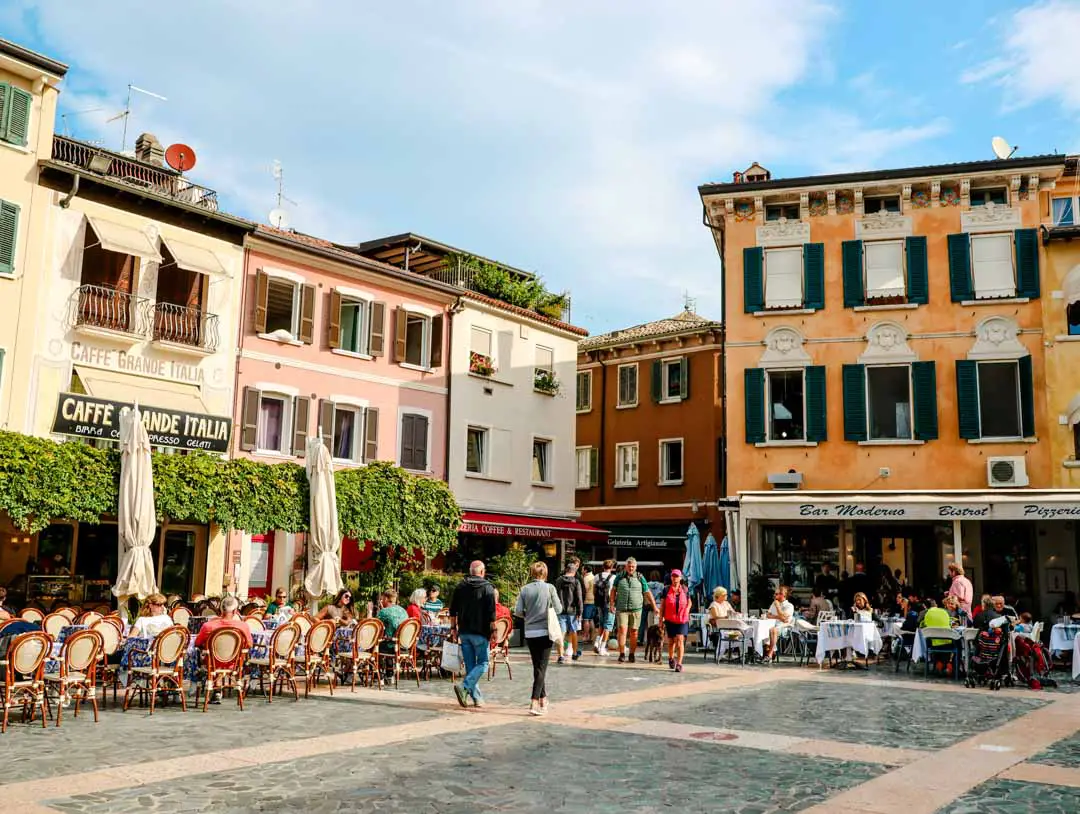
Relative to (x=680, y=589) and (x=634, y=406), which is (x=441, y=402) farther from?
(x=680, y=589)

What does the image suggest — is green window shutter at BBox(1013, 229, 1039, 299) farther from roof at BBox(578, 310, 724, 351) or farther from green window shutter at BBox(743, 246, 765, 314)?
roof at BBox(578, 310, 724, 351)

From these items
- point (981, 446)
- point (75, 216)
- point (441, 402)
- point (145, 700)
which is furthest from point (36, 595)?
point (981, 446)

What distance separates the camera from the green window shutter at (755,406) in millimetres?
25172

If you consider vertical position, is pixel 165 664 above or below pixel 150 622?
below

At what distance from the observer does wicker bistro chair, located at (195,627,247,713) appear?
12.0 metres

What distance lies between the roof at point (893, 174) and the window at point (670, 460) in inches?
447

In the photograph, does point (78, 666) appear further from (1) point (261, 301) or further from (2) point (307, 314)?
(2) point (307, 314)

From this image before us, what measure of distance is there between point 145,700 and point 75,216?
12716mm

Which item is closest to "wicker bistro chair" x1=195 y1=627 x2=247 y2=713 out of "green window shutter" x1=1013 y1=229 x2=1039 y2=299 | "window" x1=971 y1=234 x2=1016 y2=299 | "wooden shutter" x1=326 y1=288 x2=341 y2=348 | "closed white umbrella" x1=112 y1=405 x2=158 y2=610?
"closed white umbrella" x1=112 y1=405 x2=158 y2=610

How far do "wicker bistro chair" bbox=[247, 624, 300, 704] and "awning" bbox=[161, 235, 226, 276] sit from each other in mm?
12128

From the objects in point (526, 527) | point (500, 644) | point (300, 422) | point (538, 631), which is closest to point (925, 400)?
point (526, 527)

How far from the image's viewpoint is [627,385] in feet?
122

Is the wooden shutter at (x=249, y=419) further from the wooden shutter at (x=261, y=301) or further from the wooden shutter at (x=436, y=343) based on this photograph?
the wooden shutter at (x=436, y=343)

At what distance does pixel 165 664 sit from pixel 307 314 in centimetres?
1492
